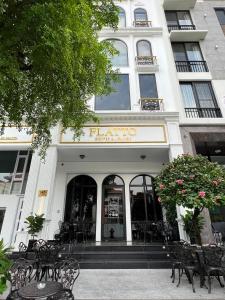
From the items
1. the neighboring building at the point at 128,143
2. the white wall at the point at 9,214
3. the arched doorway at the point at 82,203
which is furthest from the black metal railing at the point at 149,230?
the white wall at the point at 9,214

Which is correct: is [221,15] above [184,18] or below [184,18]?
above

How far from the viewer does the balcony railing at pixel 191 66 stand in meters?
11.0

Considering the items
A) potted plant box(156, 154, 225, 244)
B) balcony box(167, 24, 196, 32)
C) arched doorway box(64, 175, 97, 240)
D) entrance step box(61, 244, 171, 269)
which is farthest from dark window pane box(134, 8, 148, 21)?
entrance step box(61, 244, 171, 269)

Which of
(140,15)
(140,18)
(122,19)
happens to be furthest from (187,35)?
(122,19)

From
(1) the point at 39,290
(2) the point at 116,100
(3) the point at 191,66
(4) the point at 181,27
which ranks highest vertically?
(4) the point at 181,27

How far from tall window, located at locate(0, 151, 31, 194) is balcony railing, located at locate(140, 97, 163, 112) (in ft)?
20.2

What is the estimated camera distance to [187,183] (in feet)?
17.8

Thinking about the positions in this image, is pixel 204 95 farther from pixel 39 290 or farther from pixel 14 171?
pixel 39 290

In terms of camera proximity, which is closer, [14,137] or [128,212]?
[14,137]

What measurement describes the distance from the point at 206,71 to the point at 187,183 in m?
8.09

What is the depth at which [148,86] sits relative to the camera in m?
10.5

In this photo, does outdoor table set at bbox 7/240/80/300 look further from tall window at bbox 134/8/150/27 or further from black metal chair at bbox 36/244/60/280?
tall window at bbox 134/8/150/27

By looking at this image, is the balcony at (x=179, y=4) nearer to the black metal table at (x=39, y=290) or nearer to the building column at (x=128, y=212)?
the building column at (x=128, y=212)

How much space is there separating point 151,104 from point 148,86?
4.26 ft
